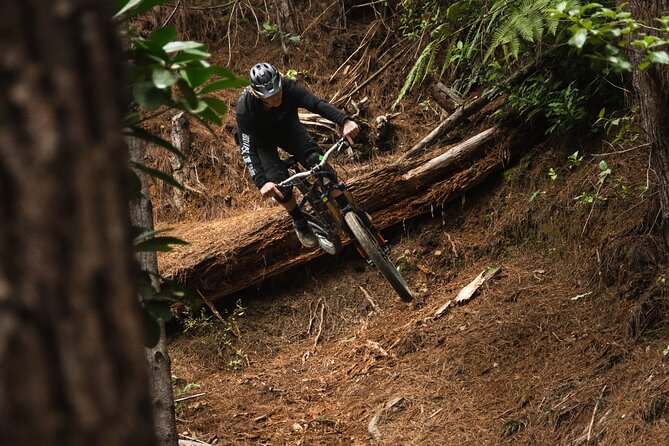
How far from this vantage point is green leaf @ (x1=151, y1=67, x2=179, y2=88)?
200 centimetres

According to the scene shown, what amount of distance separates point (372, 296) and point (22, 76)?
711 cm

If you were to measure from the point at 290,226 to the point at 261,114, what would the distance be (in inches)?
63.4

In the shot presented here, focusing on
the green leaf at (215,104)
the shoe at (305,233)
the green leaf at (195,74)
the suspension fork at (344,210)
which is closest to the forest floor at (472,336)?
the suspension fork at (344,210)

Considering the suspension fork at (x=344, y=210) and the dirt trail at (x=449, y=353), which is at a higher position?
the suspension fork at (x=344, y=210)

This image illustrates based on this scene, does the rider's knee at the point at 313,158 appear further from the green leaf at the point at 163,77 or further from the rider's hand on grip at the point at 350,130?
the green leaf at the point at 163,77

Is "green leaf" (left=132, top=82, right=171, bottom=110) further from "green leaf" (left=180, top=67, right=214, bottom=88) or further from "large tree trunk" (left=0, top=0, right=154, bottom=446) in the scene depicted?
"large tree trunk" (left=0, top=0, right=154, bottom=446)

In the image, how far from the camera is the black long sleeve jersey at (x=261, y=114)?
6.55 m

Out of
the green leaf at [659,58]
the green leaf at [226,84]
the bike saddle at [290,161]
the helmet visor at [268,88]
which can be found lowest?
the bike saddle at [290,161]

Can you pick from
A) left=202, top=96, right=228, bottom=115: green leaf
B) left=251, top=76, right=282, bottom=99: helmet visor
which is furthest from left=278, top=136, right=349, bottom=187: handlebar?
left=202, top=96, right=228, bottom=115: green leaf

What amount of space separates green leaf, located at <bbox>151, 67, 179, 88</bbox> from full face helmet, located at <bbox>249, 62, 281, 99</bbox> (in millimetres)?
4315

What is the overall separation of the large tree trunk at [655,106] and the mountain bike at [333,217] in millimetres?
2518

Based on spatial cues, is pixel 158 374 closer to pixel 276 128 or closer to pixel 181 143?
pixel 276 128

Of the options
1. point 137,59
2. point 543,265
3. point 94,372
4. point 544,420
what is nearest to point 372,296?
point 543,265

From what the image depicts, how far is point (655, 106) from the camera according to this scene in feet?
15.0
